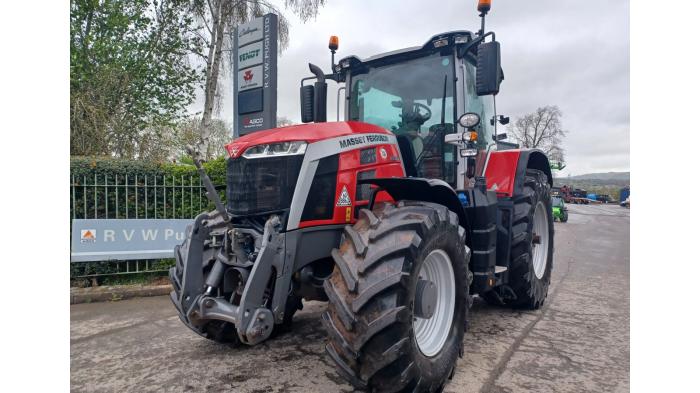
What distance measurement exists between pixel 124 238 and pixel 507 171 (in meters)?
4.86

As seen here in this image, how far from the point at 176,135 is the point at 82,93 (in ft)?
7.06

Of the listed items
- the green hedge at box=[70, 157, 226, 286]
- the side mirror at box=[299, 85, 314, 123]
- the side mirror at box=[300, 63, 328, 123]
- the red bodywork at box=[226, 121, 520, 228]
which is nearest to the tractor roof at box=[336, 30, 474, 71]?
the side mirror at box=[300, 63, 328, 123]

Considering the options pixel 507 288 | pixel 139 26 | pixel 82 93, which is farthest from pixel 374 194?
pixel 139 26

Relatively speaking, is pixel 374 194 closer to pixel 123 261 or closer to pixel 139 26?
pixel 123 261

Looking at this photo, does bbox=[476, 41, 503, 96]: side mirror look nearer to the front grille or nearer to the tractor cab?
the tractor cab

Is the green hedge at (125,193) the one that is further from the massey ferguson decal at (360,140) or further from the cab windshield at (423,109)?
the massey ferguson decal at (360,140)

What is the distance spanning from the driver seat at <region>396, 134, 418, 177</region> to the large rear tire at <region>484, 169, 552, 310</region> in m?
1.17

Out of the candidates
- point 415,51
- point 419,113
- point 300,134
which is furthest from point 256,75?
point 300,134

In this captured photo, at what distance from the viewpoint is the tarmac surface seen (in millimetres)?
2752

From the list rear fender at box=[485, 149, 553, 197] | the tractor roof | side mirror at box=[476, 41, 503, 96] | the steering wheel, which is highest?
the tractor roof

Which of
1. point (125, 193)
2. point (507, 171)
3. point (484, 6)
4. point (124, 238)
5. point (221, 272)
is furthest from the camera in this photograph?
point (125, 193)

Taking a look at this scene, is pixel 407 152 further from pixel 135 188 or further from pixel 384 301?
pixel 135 188

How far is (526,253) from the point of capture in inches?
157

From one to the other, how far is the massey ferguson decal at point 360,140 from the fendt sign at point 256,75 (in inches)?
138
